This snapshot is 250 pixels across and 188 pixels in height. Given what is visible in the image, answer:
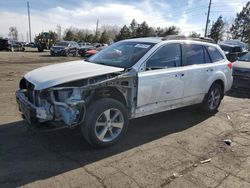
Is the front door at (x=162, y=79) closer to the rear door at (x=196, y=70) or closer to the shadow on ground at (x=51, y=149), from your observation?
the rear door at (x=196, y=70)

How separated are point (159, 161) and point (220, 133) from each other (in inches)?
75.1

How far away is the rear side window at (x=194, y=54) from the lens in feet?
17.6

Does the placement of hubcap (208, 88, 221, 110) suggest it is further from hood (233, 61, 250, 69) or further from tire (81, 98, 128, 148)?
hood (233, 61, 250, 69)

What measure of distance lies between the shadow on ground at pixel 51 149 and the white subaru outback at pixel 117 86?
0.29 m

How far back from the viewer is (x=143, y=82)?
171 inches

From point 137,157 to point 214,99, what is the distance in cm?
323

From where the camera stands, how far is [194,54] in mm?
5582

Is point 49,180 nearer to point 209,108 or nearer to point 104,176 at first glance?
point 104,176

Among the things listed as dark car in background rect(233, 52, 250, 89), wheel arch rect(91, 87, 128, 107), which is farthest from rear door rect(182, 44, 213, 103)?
dark car in background rect(233, 52, 250, 89)

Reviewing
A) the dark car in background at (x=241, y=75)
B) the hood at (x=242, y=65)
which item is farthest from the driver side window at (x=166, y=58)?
the hood at (x=242, y=65)

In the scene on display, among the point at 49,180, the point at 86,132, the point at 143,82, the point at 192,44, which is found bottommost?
the point at 49,180

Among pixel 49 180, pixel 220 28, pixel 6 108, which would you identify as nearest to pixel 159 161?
pixel 49 180

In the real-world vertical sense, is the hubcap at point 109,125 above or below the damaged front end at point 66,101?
below

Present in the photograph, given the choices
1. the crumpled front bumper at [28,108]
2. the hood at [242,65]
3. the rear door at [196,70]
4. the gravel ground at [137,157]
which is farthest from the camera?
the hood at [242,65]
